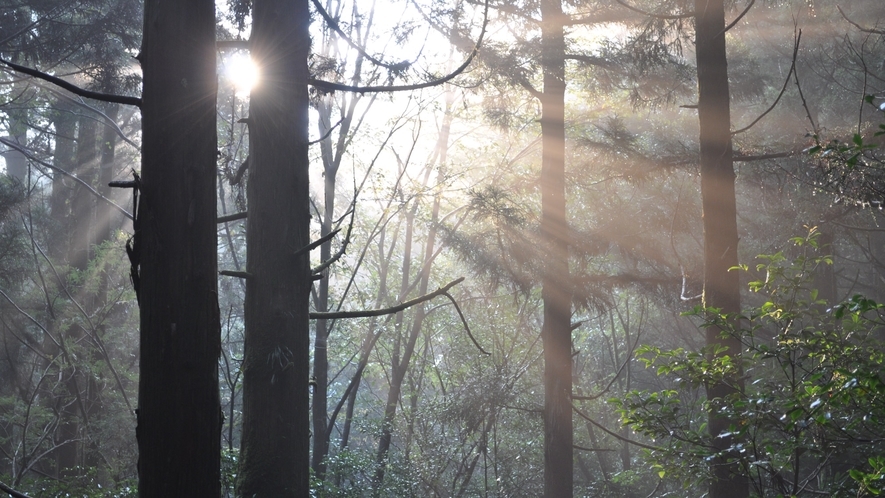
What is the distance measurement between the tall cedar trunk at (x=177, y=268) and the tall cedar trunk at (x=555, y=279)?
7.34 meters

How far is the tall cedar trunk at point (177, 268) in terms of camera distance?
2.18 m

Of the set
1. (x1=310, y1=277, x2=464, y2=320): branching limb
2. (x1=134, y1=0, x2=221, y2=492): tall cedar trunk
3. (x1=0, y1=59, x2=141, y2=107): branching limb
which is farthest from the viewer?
(x1=310, y1=277, x2=464, y2=320): branching limb

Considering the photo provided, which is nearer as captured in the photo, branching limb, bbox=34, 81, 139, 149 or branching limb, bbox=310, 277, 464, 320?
branching limb, bbox=310, 277, 464, 320

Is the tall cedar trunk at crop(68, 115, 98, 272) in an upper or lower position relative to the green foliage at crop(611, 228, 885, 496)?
upper

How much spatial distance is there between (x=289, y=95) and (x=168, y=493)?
2.34 meters

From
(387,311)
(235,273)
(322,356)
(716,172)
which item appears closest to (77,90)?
(235,273)

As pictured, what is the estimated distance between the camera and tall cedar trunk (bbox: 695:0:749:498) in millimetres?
5633

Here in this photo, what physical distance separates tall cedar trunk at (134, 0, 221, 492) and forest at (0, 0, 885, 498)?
0.01 m

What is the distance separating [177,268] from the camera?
2.22 meters

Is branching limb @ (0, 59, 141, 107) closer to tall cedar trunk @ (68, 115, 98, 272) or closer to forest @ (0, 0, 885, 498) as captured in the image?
forest @ (0, 0, 885, 498)

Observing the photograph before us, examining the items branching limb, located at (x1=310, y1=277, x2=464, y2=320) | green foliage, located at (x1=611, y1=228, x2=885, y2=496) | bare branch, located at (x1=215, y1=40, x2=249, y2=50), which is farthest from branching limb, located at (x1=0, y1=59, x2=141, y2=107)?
green foliage, located at (x1=611, y1=228, x2=885, y2=496)

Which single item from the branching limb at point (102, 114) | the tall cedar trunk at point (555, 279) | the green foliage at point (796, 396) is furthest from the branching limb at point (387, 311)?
the branching limb at point (102, 114)

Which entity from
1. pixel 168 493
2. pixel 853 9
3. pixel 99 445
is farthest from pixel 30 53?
pixel 853 9

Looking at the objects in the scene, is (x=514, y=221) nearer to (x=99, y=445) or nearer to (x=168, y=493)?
(x=168, y=493)
